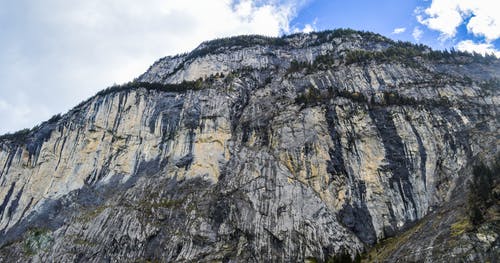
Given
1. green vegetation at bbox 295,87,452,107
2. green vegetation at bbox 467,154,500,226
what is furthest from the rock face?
green vegetation at bbox 467,154,500,226

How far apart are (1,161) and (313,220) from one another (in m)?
73.2

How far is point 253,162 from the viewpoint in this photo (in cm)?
8050

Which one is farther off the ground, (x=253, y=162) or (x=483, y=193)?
(x=253, y=162)

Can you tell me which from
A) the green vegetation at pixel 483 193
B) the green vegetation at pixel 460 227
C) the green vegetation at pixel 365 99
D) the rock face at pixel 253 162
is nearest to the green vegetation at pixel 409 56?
the rock face at pixel 253 162

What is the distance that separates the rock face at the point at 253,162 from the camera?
2724 inches

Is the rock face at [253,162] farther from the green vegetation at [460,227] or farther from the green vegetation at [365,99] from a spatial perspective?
the green vegetation at [460,227]

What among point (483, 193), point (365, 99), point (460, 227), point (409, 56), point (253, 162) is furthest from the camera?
point (409, 56)

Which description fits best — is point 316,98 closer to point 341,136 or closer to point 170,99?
point 341,136

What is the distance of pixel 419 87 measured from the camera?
322 ft

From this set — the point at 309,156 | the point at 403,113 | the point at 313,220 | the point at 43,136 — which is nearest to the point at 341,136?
the point at 309,156

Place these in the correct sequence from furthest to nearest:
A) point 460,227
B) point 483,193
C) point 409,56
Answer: point 409,56
point 483,193
point 460,227

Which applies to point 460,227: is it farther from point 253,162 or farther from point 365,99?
point 365,99

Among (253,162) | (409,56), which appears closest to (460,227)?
(253,162)

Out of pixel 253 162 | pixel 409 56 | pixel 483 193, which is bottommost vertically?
pixel 483 193
